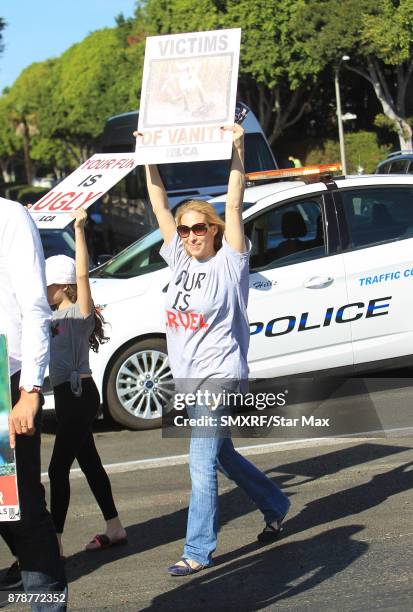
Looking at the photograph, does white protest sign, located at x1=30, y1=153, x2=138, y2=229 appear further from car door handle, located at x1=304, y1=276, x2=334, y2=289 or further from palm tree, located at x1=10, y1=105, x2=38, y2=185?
palm tree, located at x1=10, y1=105, x2=38, y2=185

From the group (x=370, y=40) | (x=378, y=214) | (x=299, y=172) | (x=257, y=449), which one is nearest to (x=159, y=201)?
(x=257, y=449)

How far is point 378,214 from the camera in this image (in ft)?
30.7

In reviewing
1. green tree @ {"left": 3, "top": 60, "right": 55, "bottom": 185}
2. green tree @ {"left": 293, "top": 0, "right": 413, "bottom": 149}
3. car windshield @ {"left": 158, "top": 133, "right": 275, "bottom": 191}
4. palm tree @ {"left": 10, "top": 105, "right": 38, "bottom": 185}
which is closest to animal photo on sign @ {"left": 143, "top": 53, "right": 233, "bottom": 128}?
car windshield @ {"left": 158, "top": 133, "right": 275, "bottom": 191}

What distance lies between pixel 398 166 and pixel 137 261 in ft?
48.5

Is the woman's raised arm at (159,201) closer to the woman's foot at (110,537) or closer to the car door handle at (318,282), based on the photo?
the woman's foot at (110,537)

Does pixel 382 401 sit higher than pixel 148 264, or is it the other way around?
pixel 148 264

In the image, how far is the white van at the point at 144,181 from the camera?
18906mm

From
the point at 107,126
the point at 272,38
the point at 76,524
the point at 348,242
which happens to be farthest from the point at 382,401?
the point at 272,38

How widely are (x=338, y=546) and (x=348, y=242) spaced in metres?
3.94

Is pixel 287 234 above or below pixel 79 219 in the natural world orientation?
below

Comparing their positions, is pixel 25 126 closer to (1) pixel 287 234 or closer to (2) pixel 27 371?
(1) pixel 287 234

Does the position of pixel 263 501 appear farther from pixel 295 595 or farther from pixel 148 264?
pixel 148 264

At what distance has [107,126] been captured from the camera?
2419cm

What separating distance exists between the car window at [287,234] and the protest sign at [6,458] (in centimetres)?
516
